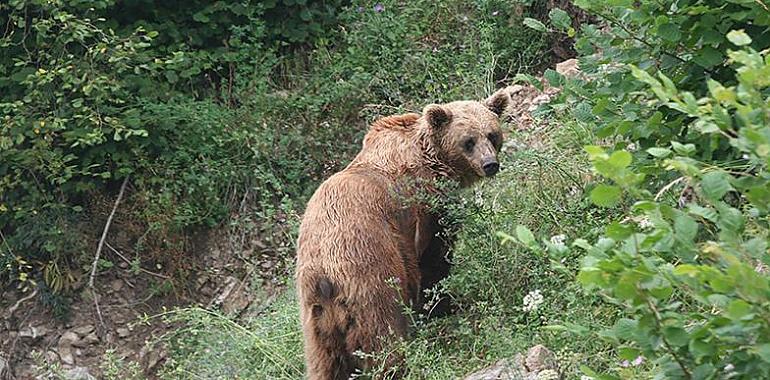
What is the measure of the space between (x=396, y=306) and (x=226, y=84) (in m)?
4.93

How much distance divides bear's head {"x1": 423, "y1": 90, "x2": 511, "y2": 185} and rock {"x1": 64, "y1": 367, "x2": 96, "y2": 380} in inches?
139

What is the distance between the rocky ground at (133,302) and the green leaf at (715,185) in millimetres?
6534

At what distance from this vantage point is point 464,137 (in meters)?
7.43

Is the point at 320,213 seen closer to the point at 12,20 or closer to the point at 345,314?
the point at 345,314

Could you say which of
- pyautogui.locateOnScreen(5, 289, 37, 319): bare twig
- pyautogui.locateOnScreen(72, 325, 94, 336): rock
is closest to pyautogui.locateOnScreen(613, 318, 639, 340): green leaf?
pyautogui.locateOnScreen(72, 325, 94, 336): rock

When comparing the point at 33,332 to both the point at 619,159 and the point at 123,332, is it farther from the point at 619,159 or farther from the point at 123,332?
the point at 619,159

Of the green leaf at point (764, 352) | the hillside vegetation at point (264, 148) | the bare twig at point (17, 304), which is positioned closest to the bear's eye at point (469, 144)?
the hillside vegetation at point (264, 148)

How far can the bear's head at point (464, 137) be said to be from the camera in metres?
7.39

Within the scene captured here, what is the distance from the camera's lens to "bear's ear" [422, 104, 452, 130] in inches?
291

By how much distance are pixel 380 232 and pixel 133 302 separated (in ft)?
13.2

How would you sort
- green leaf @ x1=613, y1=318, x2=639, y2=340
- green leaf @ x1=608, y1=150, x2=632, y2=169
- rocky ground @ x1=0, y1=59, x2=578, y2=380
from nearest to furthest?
green leaf @ x1=608, y1=150, x2=632, y2=169
green leaf @ x1=613, y1=318, x2=639, y2=340
rocky ground @ x1=0, y1=59, x2=578, y2=380

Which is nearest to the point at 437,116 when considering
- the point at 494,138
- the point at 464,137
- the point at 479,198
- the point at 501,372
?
the point at 464,137

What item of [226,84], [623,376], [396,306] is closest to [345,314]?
[396,306]

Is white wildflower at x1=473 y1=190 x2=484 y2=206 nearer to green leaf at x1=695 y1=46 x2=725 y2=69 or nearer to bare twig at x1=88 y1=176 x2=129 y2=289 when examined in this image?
green leaf at x1=695 y1=46 x2=725 y2=69
